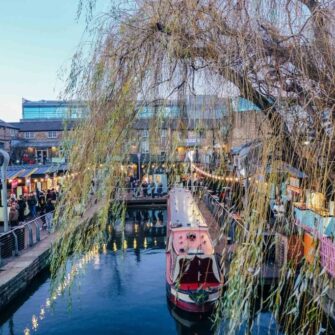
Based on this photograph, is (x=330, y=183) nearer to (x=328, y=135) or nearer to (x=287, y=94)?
(x=328, y=135)

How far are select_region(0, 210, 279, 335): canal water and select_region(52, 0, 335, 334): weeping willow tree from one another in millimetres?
3441

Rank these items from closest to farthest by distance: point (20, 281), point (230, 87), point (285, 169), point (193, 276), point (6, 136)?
point (285, 169)
point (230, 87)
point (193, 276)
point (20, 281)
point (6, 136)

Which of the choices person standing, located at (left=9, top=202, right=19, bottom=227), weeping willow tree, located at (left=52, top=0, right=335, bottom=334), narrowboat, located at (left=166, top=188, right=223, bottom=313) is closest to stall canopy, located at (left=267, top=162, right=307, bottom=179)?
weeping willow tree, located at (left=52, top=0, right=335, bottom=334)

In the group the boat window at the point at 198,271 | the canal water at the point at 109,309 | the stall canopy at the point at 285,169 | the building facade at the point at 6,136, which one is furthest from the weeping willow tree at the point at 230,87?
the building facade at the point at 6,136

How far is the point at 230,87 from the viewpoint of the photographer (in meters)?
2.71

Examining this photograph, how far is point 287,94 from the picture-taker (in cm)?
251

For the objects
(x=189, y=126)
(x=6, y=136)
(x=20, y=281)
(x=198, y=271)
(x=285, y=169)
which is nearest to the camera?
(x=285, y=169)

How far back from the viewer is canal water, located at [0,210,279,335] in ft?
25.4

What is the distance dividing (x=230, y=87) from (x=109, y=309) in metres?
7.42

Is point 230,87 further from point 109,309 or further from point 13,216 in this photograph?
point 13,216

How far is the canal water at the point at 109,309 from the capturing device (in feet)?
25.4

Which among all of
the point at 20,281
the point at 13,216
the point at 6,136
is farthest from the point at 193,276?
the point at 6,136

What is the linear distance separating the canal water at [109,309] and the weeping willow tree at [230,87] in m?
3.44

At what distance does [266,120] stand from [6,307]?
7999 mm
